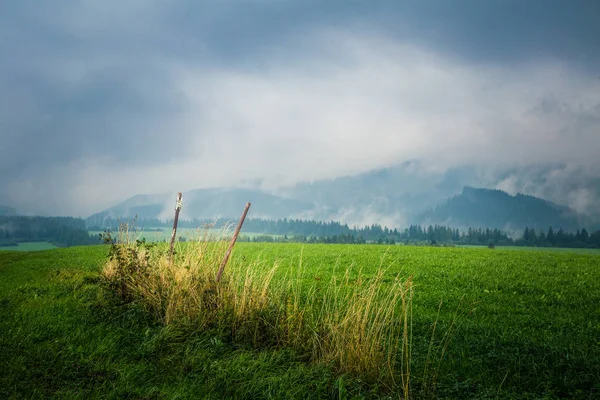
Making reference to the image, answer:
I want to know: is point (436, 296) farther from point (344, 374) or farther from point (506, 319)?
point (344, 374)

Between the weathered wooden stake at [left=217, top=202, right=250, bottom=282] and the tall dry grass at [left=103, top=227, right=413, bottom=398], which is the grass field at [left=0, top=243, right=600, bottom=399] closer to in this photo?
the tall dry grass at [left=103, top=227, right=413, bottom=398]

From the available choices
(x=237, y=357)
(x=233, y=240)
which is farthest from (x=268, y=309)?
(x=233, y=240)

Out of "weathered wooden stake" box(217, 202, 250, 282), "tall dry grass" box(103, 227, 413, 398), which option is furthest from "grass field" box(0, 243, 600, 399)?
"weathered wooden stake" box(217, 202, 250, 282)

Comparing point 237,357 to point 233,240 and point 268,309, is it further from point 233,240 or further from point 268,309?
point 233,240

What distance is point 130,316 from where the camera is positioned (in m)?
7.89

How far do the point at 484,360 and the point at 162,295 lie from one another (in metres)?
5.71

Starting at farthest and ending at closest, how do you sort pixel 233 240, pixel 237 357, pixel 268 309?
1. pixel 233 240
2. pixel 268 309
3. pixel 237 357

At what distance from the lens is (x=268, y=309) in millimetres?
7250

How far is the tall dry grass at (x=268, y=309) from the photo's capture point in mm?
5734

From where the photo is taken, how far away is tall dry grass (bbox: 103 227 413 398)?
573 cm

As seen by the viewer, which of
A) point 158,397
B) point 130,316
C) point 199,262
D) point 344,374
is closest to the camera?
point 158,397

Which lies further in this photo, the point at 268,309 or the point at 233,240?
the point at 233,240

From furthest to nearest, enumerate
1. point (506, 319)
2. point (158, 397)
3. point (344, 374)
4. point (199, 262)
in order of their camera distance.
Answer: point (506, 319), point (199, 262), point (344, 374), point (158, 397)

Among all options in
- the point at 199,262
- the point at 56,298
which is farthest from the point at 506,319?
the point at 56,298
